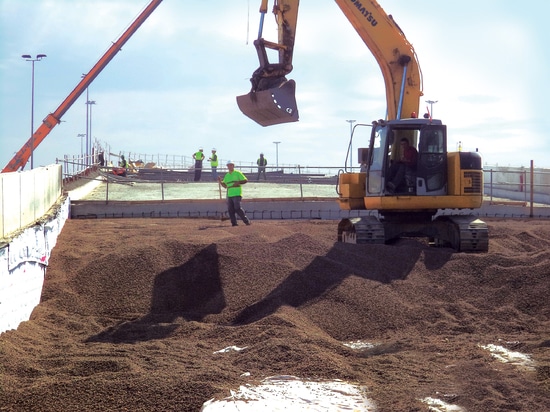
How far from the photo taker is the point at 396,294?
11.0 metres

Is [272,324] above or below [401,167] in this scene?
below

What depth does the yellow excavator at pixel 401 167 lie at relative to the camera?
573 inches

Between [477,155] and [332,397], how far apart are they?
9.10 metres

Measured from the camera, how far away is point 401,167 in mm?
14742

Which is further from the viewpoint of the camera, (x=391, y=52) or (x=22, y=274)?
(x=391, y=52)

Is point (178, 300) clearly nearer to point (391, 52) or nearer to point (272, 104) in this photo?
point (272, 104)

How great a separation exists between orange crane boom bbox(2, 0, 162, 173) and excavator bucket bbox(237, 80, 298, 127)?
1591 inches

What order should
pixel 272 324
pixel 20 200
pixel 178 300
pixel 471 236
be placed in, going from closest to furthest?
pixel 272 324 → pixel 178 300 → pixel 20 200 → pixel 471 236

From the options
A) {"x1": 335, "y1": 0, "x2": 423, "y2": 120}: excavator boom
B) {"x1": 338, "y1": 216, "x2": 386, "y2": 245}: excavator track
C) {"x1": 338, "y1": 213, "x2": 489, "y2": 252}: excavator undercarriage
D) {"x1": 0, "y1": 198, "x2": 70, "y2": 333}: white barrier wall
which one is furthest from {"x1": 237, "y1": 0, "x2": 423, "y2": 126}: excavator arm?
{"x1": 0, "y1": 198, "x2": 70, "y2": 333}: white barrier wall

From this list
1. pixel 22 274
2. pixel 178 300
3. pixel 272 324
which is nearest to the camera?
pixel 272 324

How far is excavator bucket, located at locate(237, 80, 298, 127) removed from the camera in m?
14.5

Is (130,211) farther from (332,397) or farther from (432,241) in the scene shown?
(332,397)

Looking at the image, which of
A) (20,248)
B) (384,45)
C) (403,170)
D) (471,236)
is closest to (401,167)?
(403,170)

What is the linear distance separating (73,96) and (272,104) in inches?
1775
